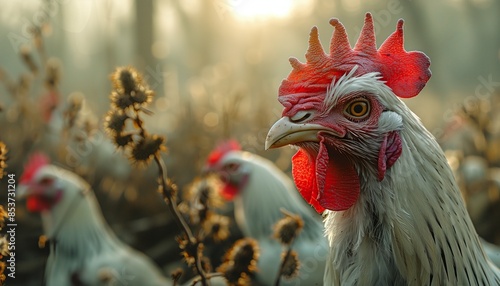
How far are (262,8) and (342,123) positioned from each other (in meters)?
4.61

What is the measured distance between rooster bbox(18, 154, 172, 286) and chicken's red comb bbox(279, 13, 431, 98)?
2068 mm

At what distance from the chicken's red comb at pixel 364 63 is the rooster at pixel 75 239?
2.07 meters

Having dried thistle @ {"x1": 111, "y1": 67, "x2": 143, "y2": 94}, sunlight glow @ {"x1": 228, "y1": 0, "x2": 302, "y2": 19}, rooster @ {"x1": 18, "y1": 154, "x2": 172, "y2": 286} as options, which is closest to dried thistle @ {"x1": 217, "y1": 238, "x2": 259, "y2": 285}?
dried thistle @ {"x1": 111, "y1": 67, "x2": 143, "y2": 94}

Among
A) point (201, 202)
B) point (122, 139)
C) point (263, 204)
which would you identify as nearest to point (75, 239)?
point (263, 204)

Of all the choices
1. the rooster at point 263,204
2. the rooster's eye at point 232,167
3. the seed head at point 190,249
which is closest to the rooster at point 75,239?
the rooster at point 263,204

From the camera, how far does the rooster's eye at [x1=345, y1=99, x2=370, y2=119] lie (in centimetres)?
157

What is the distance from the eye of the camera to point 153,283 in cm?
343

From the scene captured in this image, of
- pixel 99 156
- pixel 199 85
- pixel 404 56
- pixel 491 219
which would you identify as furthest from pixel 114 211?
pixel 404 56

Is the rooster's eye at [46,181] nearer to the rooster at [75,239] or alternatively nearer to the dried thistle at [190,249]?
the rooster at [75,239]

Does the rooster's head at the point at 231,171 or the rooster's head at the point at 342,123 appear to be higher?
the rooster's head at the point at 342,123

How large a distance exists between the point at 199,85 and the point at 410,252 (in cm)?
644

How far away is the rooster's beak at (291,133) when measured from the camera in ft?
5.03

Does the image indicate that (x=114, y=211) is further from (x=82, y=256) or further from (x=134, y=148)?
(x=134, y=148)

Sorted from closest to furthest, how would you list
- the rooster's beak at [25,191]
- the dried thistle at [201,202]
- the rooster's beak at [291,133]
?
1. the rooster's beak at [291,133]
2. the dried thistle at [201,202]
3. the rooster's beak at [25,191]
